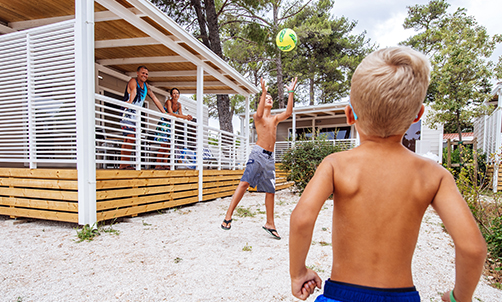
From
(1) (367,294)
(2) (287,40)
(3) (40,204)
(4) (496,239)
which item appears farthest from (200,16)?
(1) (367,294)

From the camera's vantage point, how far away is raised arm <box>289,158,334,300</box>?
35.2 inches

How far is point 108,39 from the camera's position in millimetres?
5707

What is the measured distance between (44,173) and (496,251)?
5977 millimetres

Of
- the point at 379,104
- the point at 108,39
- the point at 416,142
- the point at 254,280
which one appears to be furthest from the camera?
the point at 416,142

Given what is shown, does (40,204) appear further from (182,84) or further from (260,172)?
(182,84)

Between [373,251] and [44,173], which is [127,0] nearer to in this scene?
[44,173]

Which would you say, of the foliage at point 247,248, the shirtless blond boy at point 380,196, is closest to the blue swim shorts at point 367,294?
the shirtless blond boy at point 380,196

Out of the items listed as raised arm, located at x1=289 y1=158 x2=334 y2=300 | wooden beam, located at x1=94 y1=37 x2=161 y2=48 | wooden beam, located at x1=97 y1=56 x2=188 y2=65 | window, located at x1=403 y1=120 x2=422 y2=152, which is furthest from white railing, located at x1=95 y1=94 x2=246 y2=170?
window, located at x1=403 y1=120 x2=422 y2=152

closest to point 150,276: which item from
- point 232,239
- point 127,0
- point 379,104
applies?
point 232,239

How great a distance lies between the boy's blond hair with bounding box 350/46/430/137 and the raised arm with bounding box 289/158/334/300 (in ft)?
0.77

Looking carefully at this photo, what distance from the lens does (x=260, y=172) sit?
3740 mm

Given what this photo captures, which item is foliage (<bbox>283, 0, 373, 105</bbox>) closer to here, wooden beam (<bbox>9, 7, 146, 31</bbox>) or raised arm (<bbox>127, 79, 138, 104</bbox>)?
wooden beam (<bbox>9, 7, 146, 31</bbox>)

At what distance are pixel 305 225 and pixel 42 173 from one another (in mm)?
4531

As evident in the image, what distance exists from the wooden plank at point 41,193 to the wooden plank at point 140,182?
0.36 metres
